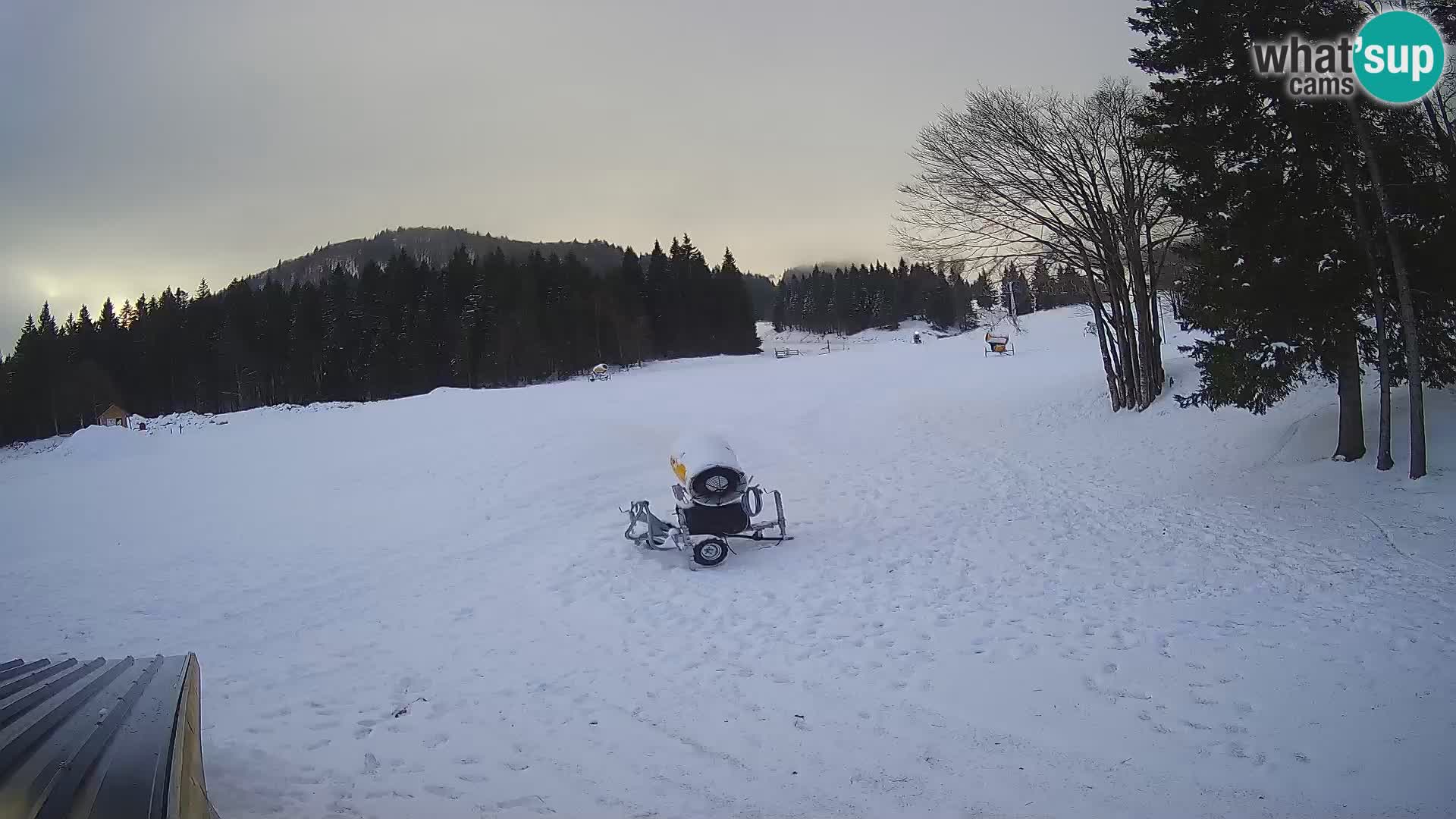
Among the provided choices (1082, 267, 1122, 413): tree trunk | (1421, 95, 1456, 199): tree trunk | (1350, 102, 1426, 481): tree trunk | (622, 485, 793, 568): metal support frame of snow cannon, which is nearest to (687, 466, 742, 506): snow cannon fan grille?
(622, 485, 793, 568): metal support frame of snow cannon

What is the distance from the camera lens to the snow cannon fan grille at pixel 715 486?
33.0 ft

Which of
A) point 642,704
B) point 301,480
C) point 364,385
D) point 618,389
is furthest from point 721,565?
point 364,385

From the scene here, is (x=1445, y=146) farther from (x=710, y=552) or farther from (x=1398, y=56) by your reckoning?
(x=710, y=552)

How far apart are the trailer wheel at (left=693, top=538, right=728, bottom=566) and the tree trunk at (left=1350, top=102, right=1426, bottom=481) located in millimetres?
9448

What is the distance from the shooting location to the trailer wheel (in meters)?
9.76

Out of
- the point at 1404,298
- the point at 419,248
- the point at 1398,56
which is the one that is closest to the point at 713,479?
the point at 1404,298

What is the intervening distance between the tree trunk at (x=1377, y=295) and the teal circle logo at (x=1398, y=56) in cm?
96

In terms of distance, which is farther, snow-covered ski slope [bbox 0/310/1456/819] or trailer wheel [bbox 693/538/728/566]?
trailer wheel [bbox 693/538/728/566]

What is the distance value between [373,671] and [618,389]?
73.4ft

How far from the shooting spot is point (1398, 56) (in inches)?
361

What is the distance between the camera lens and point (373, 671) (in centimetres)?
670

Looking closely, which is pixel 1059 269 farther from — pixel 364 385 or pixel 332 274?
pixel 332 274

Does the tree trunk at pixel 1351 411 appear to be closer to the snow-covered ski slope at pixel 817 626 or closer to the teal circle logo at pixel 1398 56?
the snow-covered ski slope at pixel 817 626

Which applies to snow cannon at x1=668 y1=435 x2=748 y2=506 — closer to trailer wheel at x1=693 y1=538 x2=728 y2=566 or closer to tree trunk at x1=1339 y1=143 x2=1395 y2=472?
trailer wheel at x1=693 y1=538 x2=728 y2=566
